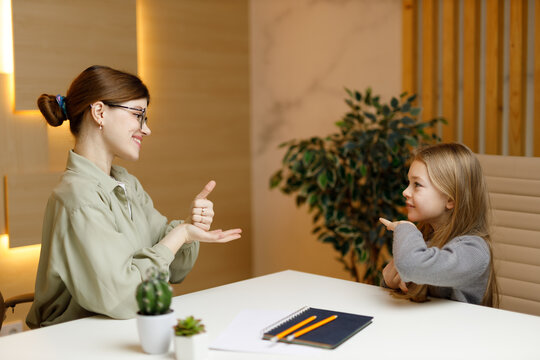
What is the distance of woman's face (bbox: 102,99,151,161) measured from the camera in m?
1.93

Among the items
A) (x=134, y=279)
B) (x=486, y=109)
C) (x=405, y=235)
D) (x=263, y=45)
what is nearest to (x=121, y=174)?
(x=134, y=279)

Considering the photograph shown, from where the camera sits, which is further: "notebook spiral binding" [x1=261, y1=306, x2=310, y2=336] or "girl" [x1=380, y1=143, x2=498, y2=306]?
"girl" [x1=380, y1=143, x2=498, y2=306]

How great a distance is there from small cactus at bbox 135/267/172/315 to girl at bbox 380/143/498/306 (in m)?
0.65

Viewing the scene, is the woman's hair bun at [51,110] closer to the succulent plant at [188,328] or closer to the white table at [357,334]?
the white table at [357,334]

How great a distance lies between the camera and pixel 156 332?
1360 mm

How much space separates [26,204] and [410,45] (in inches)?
82.4

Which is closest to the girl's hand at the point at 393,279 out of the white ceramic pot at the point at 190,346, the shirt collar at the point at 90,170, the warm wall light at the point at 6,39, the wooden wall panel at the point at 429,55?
the white ceramic pot at the point at 190,346

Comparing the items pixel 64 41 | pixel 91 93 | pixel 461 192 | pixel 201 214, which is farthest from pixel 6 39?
pixel 461 192

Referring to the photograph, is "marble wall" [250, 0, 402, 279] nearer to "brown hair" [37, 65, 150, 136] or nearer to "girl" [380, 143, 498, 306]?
"girl" [380, 143, 498, 306]

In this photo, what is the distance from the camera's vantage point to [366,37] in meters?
3.65

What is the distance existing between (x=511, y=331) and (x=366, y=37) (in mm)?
2409

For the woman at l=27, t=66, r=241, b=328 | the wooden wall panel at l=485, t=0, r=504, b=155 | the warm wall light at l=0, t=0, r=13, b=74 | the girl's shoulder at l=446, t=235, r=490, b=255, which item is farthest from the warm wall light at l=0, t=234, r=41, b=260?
the wooden wall panel at l=485, t=0, r=504, b=155

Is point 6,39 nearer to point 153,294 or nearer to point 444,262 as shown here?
point 153,294

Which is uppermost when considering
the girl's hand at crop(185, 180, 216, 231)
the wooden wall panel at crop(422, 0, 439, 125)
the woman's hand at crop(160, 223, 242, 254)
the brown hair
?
the wooden wall panel at crop(422, 0, 439, 125)
